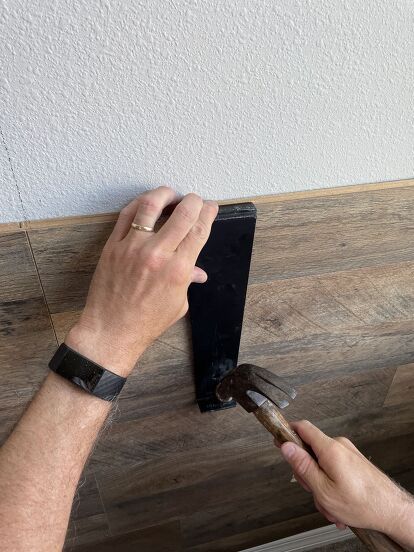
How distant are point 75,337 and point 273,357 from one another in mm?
379

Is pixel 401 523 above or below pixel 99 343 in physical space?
below

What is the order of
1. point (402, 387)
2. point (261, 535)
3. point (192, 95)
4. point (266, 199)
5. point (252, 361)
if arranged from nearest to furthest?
point (192, 95)
point (266, 199)
point (252, 361)
point (402, 387)
point (261, 535)

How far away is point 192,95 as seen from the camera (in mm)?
459

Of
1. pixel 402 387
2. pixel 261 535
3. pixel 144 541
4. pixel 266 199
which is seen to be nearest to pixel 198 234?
pixel 266 199

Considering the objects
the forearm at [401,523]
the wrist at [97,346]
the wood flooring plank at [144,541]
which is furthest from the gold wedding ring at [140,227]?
the wood flooring plank at [144,541]

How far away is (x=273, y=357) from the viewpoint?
0.77 meters

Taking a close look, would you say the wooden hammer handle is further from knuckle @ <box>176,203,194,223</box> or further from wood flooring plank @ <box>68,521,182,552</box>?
wood flooring plank @ <box>68,521,182,552</box>

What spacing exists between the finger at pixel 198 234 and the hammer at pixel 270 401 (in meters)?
0.22

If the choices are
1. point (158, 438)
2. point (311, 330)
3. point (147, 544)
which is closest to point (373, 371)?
point (311, 330)

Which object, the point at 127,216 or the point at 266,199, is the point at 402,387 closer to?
the point at 266,199

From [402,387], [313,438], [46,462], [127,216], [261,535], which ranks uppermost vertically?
[127,216]

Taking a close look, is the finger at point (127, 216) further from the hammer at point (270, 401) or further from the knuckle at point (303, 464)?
the knuckle at point (303, 464)

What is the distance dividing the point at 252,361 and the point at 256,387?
144 millimetres

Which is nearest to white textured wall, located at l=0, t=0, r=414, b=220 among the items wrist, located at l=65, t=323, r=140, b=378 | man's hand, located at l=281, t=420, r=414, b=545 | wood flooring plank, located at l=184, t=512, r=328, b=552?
wrist, located at l=65, t=323, r=140, b=378
